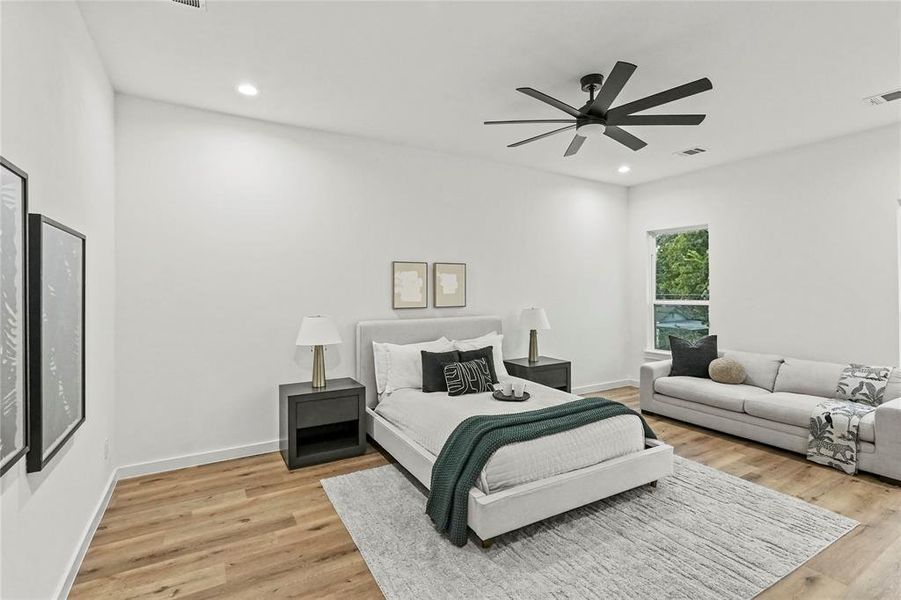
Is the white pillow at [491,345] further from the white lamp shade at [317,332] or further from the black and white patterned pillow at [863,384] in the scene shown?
the black and white patterned pillow at [863,384]

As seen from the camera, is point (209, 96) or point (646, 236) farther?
point (646, 236)

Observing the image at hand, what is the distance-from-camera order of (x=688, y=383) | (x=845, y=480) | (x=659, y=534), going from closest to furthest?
(x=659, y=534) < (x=845, y=480) < (x=688, y=383)

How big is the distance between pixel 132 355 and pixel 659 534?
12.4 feet

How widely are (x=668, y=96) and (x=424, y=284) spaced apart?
2808 mm

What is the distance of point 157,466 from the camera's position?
350 cm

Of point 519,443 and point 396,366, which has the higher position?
point 396,366

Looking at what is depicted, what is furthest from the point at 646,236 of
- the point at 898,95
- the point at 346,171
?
the point at 346,171

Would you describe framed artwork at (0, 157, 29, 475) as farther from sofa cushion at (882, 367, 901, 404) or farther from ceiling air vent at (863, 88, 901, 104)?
sofa cushion at (882, 367, 901, 404)

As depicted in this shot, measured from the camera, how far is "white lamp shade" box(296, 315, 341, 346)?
3.70 metres

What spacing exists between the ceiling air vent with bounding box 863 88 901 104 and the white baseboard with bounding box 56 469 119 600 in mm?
5833

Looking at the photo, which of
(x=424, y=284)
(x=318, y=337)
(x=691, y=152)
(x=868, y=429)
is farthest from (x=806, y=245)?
(x=318, y=337)

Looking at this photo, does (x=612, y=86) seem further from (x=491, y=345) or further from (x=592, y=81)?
(x=491, y=345)

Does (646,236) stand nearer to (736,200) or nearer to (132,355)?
(736,200)

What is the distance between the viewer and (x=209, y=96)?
340 cm
